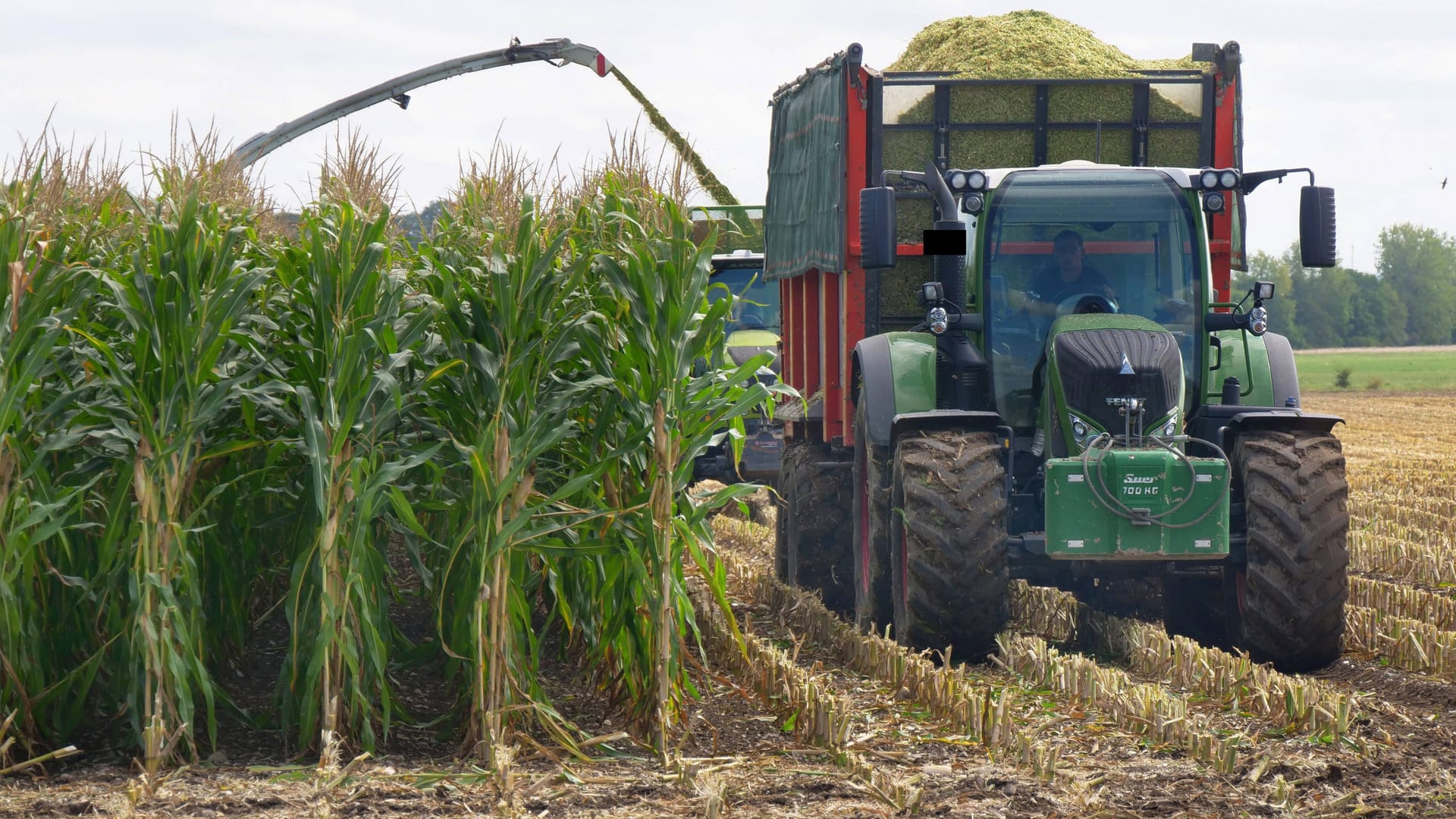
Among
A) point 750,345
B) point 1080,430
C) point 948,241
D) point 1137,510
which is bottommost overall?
point 1137,510

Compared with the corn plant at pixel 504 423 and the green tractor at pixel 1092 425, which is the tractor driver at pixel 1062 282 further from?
the corn plant at pixel 504 423

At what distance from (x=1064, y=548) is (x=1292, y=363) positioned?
7.71 feet

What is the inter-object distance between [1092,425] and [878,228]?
57.1 inches

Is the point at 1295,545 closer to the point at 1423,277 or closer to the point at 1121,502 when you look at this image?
the point at 1121,502

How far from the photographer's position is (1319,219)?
793 cm

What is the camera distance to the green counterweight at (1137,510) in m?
7.67

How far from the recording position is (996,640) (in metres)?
8.07

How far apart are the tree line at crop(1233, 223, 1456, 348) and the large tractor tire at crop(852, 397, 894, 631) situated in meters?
87.7

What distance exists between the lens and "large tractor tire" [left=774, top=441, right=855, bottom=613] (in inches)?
408

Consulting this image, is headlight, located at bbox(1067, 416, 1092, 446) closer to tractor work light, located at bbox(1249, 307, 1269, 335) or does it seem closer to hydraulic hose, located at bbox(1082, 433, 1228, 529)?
hydraulic hose, located at bbox(1082, 433, 1228, 529)

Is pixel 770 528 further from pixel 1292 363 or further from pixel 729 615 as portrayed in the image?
pixel 729 615

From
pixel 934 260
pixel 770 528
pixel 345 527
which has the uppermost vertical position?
pixel 934 260

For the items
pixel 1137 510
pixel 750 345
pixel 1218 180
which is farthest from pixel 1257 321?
pixel 750 345

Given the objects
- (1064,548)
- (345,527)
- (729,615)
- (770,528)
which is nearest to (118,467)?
(345,527)
